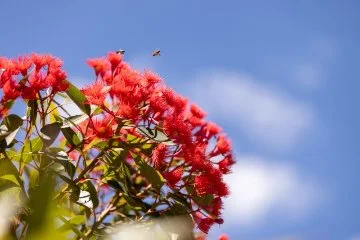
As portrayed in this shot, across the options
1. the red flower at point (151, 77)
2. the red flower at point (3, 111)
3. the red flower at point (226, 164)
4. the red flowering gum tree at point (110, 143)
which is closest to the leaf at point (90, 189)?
the red flowering gum tree at point (110, 143)

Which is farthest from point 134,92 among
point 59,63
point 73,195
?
point 73,195

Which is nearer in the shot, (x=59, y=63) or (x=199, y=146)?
(x=59, y=63)

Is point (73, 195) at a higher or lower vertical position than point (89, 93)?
lower

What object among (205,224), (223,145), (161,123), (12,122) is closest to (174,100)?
(161,123)

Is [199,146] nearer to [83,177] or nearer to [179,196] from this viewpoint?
[179,196]

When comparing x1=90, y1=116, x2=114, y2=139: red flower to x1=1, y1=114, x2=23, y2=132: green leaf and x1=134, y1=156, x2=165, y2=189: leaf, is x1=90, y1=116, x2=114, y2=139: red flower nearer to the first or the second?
x1=134, y1=156, x2=165, y2=189: leaf

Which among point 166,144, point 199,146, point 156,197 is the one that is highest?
point 199,146

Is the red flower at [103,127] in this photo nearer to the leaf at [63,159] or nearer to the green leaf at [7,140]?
the leaf at [63,159]
